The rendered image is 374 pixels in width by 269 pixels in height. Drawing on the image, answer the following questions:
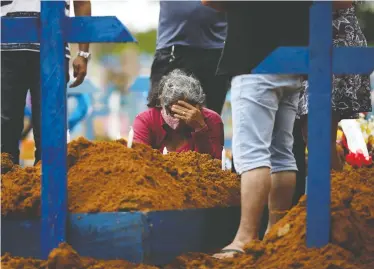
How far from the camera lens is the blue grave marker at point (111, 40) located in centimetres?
324

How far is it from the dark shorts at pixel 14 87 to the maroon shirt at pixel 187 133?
26.8 inches

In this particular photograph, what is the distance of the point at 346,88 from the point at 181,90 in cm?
97

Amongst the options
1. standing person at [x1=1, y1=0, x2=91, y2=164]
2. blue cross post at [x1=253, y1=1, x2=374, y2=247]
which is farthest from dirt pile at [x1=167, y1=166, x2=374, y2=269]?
standing person at [x1=1, y1=0, x2=91, y2=164]

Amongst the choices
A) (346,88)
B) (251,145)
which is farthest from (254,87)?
(346,88)

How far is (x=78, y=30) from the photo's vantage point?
3.42 m

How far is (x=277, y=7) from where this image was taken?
3.61 metres

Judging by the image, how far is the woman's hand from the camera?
195 inches

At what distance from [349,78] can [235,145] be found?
1261 millimetres

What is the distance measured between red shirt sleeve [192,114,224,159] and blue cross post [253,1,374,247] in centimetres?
181

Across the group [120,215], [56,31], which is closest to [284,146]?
[120,215]

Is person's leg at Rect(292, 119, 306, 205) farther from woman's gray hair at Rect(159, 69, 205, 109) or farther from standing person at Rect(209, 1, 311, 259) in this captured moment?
standing person at Rect(209, 1, 311, 259)

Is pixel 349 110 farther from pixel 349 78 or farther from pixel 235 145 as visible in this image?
pixel 235 145

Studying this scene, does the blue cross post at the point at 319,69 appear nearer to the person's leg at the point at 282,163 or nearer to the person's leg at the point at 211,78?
the person's leg at the point at 282,163

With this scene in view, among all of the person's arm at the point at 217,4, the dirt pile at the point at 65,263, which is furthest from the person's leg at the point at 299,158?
the dirt pile at the point at 65,263
